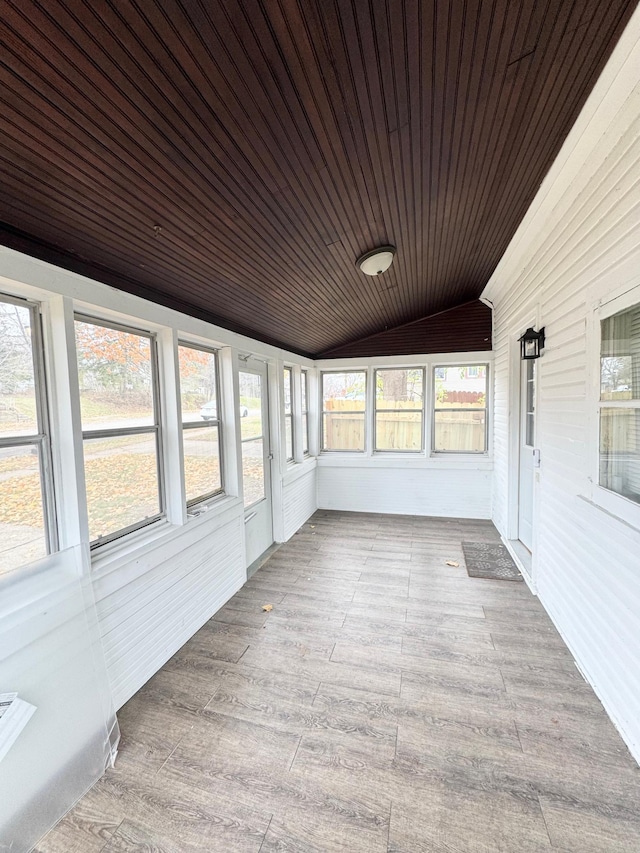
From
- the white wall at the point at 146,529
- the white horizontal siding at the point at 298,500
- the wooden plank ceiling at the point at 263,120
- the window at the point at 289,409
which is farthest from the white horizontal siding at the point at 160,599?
the window at the point at 289,409

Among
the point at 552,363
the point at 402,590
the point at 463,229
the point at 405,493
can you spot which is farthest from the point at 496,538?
the point at 463,229

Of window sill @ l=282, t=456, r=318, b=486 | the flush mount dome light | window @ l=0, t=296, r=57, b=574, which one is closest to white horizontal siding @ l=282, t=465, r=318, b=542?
window sill @ l=282, t=456, r=318, b=486

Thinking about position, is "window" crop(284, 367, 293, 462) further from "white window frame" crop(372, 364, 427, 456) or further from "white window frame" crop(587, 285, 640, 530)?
"white window frame" crop(587, 285, 640, 530)

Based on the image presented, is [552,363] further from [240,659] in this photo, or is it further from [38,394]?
[38,394]

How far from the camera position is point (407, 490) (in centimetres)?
515

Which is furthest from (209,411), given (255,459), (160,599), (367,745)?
(367,745)

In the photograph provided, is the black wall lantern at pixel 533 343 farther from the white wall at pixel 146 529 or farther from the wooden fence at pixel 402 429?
the white wall at pixel 146 529

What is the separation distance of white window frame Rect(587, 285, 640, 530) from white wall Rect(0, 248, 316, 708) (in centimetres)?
251

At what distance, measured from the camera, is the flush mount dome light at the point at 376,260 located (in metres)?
2.45

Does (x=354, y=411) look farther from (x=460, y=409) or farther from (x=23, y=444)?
(x=23, y=444)

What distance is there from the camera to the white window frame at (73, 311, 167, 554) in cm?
191

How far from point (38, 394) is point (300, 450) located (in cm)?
352

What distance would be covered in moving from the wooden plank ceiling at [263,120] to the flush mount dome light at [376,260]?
0.23m

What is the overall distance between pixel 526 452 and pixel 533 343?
4.29ft
